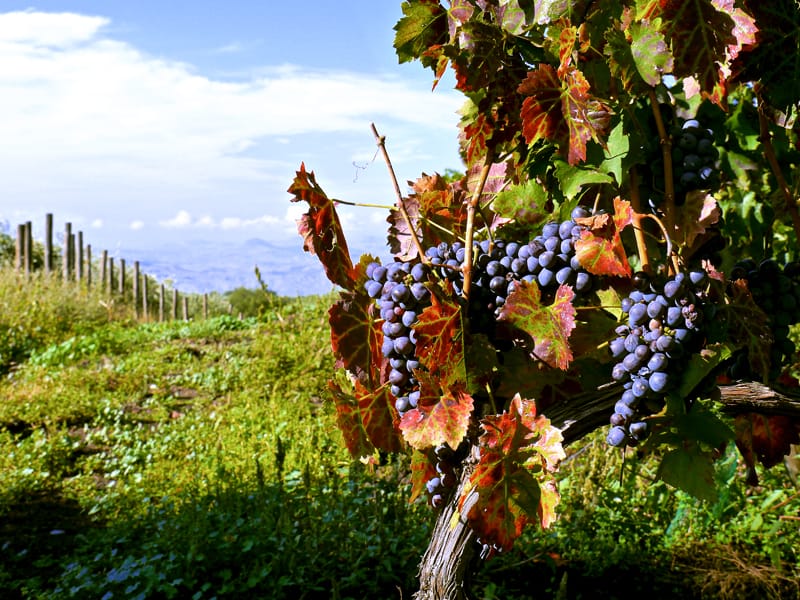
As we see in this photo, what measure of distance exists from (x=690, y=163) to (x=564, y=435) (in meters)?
0.54

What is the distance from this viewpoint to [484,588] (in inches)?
115

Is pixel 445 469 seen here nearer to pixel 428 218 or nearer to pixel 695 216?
pixel 428 218

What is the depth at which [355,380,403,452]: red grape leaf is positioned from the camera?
1439 millimetres

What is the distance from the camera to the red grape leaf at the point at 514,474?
1219mm

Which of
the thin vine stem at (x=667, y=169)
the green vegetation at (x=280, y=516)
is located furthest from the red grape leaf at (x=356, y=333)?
the thin vine stem at (x=667, y=169)

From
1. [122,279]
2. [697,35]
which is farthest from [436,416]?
[122,279]

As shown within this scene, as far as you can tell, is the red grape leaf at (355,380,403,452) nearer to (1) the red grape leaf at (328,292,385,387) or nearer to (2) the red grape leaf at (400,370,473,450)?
(1) the red grape leaf at (328,292,385,387)

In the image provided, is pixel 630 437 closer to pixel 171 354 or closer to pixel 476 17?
pixel 476 17

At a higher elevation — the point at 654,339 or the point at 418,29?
the point at 418,29

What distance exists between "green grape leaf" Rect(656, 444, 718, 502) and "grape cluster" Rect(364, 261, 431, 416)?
50 centimetres

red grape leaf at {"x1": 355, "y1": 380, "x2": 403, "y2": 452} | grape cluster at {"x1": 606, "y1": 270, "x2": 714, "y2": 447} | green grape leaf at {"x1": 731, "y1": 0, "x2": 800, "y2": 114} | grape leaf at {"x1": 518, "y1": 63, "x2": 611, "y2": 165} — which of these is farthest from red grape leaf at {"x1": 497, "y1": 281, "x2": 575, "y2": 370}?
green grape leaf at {"x1": 731, "y1": 0, "x2": 800, "y2": 114}

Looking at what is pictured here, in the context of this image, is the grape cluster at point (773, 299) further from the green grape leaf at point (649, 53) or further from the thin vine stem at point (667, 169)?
the green grape leaf at point (649, 53)

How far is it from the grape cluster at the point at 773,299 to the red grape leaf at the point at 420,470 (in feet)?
2.05

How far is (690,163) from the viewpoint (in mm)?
1298
